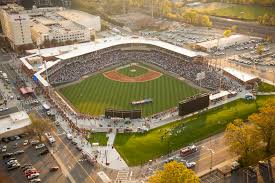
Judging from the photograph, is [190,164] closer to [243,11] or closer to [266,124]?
[266,124]

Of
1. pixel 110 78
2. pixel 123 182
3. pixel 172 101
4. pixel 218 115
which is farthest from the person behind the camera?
pixel 110 78

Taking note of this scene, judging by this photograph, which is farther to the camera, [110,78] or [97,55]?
[97,55]

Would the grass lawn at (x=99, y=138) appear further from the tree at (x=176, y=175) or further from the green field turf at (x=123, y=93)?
the tree at (x=176, y=175)

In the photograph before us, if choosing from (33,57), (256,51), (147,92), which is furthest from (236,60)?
(33,57)

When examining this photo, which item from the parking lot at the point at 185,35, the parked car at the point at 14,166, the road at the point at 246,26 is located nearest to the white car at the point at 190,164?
the parked car at the point at 14,166

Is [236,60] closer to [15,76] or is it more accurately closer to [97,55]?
[97,55]

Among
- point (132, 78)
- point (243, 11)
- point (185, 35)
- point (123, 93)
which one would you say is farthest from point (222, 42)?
point (243, 11)

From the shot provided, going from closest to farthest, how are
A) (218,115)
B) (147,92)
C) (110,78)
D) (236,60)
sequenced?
(218,115) → (147,92) → (110,78) → (236,60)
